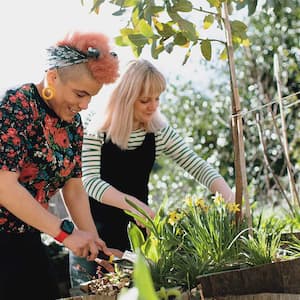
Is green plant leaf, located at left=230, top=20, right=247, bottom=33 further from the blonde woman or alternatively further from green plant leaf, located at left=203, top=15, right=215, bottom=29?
the blonde woman

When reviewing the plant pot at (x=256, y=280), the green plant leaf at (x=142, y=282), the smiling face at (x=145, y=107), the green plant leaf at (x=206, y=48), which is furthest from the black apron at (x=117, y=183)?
the green plant leaf at (x=142, y=282)

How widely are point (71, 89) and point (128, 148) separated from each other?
2.30 feet

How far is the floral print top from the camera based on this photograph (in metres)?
1.70

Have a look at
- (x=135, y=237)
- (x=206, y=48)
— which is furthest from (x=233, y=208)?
(x=206, y=48)

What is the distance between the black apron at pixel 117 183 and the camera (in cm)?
247

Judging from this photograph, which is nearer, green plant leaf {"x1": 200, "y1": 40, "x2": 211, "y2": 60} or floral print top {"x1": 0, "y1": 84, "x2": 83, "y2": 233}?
floral print top {"x1": 0, "y1": 84, "x2": 83, "y2": 233}

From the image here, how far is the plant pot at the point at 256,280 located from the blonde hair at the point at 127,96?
1077 mm

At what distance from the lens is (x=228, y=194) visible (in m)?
2.48

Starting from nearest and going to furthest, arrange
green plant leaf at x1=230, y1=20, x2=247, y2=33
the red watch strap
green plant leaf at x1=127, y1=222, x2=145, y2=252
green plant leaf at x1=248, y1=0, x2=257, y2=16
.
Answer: the red watch strap, green plant leaf at x1=127, y1=222, x2=145, y2=252, green plant leaf at x1=248, y1=0, x2=257, y2=16, green plant leaf at x1=230, y1=20, x2=247, y2=33

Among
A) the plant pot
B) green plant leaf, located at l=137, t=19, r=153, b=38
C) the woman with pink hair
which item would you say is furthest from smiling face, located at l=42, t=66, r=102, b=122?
the plant pot

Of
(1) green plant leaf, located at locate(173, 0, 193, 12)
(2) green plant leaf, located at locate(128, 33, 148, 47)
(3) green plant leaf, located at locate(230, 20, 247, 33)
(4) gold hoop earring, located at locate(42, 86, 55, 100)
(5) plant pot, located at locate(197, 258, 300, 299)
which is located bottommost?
(5) plant pot, located at locate(197, 258, 300, 299)

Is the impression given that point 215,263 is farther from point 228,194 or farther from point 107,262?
point 228,194

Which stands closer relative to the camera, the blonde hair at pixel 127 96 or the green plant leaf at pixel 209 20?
the green plant leaf at pixel 209 20

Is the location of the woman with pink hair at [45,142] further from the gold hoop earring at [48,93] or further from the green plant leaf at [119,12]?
the green plant leaf at [119,12]
